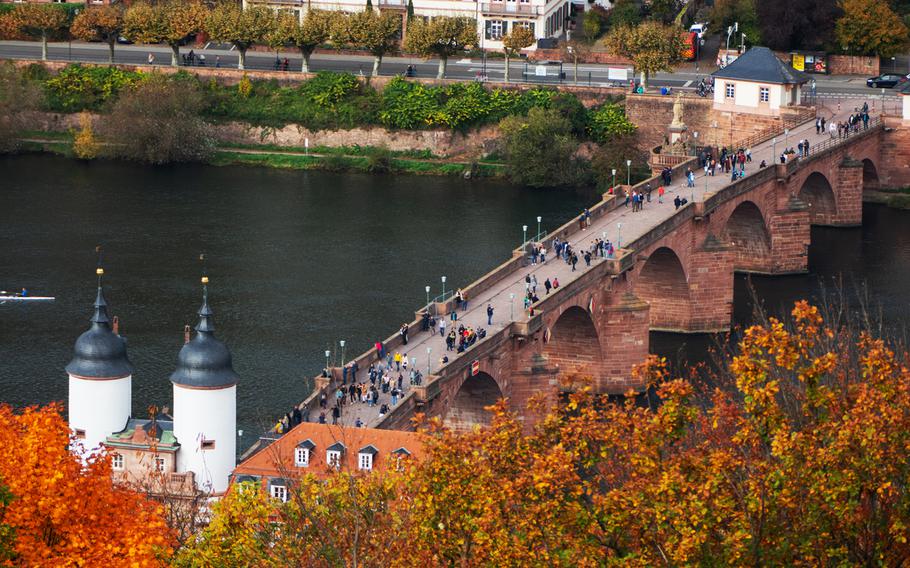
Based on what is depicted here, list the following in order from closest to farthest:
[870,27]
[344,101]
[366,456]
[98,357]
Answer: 1. [366,456]
2. [98,357]
3. [870,27]
4. [344,101]

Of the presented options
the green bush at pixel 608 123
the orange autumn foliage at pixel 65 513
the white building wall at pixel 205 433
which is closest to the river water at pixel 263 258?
the green bush at pixel 608 123

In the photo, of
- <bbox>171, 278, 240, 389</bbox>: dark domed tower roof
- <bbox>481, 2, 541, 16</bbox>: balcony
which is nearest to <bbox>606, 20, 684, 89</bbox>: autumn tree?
<bbox>481, 2, 541, 16</bbox>: balcony

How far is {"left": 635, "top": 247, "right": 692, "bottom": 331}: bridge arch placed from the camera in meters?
131

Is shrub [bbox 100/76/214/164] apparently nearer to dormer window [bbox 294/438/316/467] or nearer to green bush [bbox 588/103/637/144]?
green bush [bbox 588/103/637/144]

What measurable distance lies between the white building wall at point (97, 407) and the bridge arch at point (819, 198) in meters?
70.9

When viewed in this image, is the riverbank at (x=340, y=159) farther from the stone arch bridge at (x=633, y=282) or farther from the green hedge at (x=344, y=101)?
the stone arch bridge at (x=633, y=282)

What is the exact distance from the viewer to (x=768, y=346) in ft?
185

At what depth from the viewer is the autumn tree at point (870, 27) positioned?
6594 inches

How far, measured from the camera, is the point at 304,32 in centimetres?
17425

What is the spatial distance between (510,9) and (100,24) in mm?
31072

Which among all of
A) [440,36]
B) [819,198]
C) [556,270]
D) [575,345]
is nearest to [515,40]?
[440,36]

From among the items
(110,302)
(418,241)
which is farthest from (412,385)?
(418,241)

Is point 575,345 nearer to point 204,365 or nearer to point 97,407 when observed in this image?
point 204,365

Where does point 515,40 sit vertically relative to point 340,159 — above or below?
above
